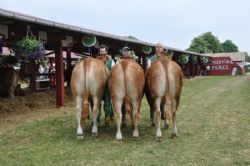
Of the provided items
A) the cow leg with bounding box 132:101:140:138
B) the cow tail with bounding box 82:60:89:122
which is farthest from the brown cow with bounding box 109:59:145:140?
the cow tail with bounding box 82:60:89:122

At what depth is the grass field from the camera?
573cm

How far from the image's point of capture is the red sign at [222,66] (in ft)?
178

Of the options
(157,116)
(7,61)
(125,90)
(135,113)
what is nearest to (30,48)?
(125,90)

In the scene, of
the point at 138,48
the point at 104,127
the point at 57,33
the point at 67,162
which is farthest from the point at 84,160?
the point at 138,48

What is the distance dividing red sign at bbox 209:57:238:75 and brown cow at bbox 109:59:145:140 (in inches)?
1895

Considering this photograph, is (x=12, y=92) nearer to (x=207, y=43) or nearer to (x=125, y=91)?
(x=125, y=91)

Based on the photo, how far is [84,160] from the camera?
18.8 ft

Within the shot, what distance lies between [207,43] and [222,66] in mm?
48966

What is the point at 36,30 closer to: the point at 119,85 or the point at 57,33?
the point at 57,33

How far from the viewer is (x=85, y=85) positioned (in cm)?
730

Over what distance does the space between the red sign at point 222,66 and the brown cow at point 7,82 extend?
4250 cm

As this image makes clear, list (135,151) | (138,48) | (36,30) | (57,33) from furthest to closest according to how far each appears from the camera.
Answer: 1. (138,48)
2. (57,33)
3. (36,30)
4. (135,151)

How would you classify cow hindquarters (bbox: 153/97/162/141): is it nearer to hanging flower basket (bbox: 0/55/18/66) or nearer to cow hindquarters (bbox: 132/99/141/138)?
cow hindquarters (bbox: 132/99/141/138)

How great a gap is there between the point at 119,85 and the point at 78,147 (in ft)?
4.22
